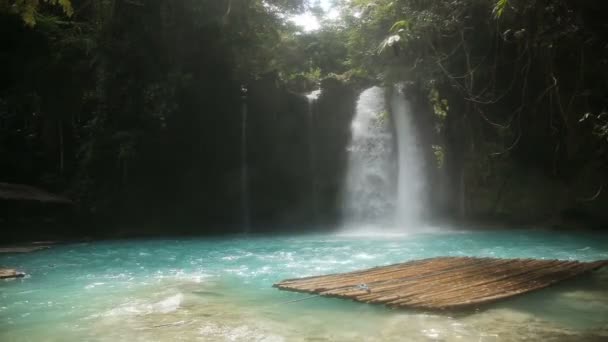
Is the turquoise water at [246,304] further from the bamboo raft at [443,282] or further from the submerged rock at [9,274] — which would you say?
the submerged rock at [9,274]

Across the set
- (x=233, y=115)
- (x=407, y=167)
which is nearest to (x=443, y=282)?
(x=407, y=167)

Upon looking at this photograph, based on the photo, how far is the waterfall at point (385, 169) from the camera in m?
15.3

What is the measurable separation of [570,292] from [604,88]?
847 centimetres

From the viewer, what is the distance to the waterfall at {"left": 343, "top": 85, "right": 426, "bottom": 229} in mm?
15266

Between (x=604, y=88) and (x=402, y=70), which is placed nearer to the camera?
(x=604, y=88)

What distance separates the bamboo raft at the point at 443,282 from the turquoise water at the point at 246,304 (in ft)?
0.47

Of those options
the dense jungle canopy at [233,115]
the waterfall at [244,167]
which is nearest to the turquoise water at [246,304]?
the dense jungle canopy at [233,115]

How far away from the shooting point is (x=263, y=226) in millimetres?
16578

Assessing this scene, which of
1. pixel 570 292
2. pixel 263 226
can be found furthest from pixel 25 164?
pixel 570 292

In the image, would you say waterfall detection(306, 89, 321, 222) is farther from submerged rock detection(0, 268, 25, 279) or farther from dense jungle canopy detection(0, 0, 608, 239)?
submerged rock detection(0, 268, 25, 279)

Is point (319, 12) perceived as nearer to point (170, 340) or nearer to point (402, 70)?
point (402, 70)

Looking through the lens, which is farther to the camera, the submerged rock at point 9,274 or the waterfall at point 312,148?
the waterfall at point 312,148

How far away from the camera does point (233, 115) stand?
16797mm

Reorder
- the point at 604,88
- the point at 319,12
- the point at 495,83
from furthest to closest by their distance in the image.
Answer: the point at 319,12
the point at 495,83
the point at 604,88
